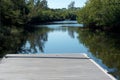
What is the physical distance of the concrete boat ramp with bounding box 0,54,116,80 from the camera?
11.8 m

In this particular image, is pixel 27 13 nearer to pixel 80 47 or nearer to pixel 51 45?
pixel 51 45

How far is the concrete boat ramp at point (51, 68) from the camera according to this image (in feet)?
38.7

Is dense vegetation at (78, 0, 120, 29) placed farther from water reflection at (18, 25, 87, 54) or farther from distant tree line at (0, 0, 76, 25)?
water reflection at (18, 25, 87, 54)

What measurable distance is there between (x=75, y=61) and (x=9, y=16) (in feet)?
112

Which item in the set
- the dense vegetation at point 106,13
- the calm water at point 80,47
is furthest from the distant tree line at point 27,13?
the dense vegetation at point 106,13

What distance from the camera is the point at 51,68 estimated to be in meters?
13.8

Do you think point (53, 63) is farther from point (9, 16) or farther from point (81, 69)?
point (9, 16)

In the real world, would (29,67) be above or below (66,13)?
above

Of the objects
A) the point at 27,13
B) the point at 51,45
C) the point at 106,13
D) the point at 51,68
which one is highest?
the point at 51,68

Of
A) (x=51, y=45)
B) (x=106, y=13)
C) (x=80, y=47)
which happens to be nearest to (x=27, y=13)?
(x=106, y=13)

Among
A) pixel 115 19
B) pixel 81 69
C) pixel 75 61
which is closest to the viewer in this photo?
pixel 81 69

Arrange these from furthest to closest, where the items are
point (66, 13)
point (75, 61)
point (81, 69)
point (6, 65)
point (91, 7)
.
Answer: point (66, 13) → point (91, 7) → point (75, 61) → point (6, 65) → point (81, 69)

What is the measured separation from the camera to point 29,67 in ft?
46.0

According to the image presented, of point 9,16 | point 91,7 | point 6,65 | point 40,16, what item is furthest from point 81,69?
point 40,16
